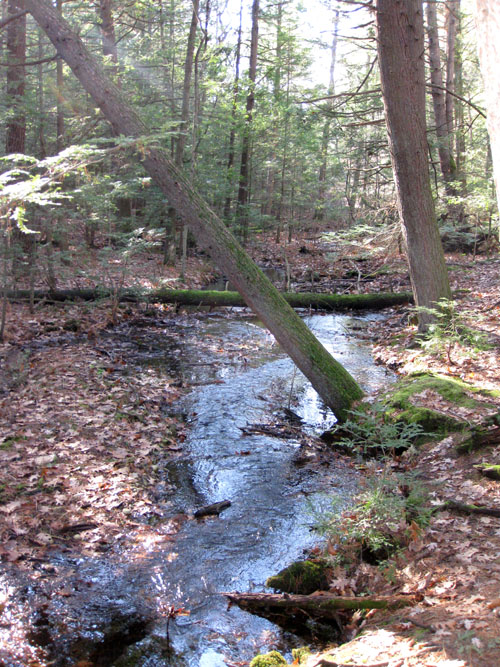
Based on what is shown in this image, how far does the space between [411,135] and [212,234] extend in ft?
12.4

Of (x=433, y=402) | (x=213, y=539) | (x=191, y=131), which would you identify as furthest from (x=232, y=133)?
(x=213, y=539)

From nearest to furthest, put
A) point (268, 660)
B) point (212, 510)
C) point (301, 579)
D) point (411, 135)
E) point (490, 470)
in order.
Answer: point (268, 660)
point (301, 579)
point (490, 470)
point (212, 510)
point (411, 135)

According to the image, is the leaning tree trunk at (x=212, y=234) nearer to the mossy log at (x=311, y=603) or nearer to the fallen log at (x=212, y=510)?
the fallen log at (x=212, y=510)

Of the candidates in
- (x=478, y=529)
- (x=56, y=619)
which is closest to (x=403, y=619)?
(x=478, y=529)

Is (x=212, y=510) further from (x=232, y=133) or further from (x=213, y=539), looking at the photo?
(x=232, y=133)

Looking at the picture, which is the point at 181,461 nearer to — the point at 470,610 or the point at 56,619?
the point at 56,619

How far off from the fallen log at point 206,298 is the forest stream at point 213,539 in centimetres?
335

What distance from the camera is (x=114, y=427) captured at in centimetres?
662

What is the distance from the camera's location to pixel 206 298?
13000 millimetres

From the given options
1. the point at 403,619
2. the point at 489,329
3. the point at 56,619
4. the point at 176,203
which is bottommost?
the point at 56,619

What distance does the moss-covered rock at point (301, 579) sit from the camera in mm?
3928

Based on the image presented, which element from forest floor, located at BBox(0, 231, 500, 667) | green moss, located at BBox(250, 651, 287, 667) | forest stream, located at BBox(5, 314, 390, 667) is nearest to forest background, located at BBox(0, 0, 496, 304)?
forest floor, located at BBox(0, 231, 500, 667)

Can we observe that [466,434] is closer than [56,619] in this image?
No

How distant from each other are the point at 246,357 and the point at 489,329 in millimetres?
4661
